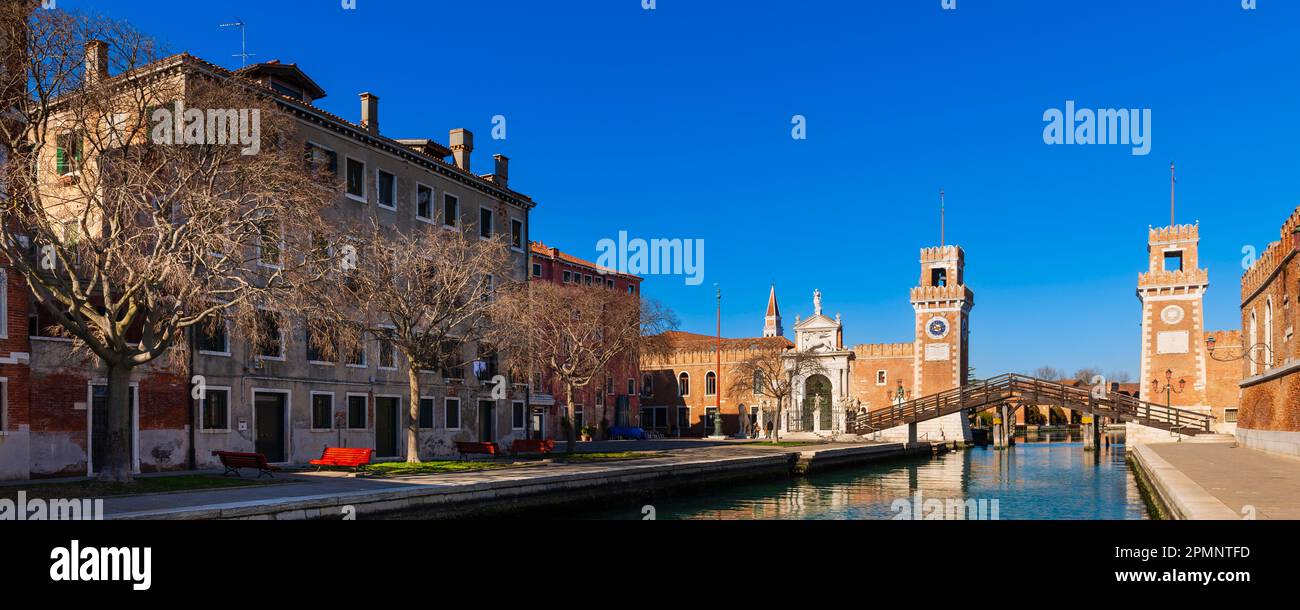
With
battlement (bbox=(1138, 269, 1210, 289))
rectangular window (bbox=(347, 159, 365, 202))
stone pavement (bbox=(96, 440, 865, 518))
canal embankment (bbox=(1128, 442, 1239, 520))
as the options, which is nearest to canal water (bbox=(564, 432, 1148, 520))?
canal embankment (bbox=(1128, 442, 1239, 520))

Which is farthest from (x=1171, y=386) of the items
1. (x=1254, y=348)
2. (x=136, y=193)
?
(x=136, y=193)

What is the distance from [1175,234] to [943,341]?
50.6 ft

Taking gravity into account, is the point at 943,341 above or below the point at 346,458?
above

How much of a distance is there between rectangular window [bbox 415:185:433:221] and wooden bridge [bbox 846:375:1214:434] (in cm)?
2985

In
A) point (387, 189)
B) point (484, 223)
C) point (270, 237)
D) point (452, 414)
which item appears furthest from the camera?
point (484, 223)

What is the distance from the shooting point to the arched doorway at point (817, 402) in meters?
65.9

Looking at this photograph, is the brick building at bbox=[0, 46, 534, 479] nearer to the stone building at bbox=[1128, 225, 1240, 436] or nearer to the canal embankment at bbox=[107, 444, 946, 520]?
the canal embankment at bbox=[107, 444, 946, 520]

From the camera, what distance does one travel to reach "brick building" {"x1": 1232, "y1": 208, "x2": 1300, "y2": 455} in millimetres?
27469

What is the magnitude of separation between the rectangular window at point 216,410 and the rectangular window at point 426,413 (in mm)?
8210

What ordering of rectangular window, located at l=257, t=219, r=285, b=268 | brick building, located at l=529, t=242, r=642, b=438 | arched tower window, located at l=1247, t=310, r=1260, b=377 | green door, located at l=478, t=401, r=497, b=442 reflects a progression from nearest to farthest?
1. rectangular window, located at l=257, t=219, r=285, b=268
2. arched tower window, located at l=1247, t=310, r=1260, b=377
3. green door, located at l=478, t=401, r=497, b=442
4. brick building, located at l=529, t=242, r=642, b=438

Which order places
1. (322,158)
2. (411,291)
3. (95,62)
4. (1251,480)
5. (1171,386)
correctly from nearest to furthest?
(95,62) < (1251,480) < (411,291) < (322,158) < (1171,386)

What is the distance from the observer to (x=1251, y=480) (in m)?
18.6

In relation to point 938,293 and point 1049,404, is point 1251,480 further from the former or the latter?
point 938,293

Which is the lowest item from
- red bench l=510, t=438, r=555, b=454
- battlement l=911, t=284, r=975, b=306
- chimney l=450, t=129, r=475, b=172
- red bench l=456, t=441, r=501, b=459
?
red bench l=510, t=438, r=555, b=454
